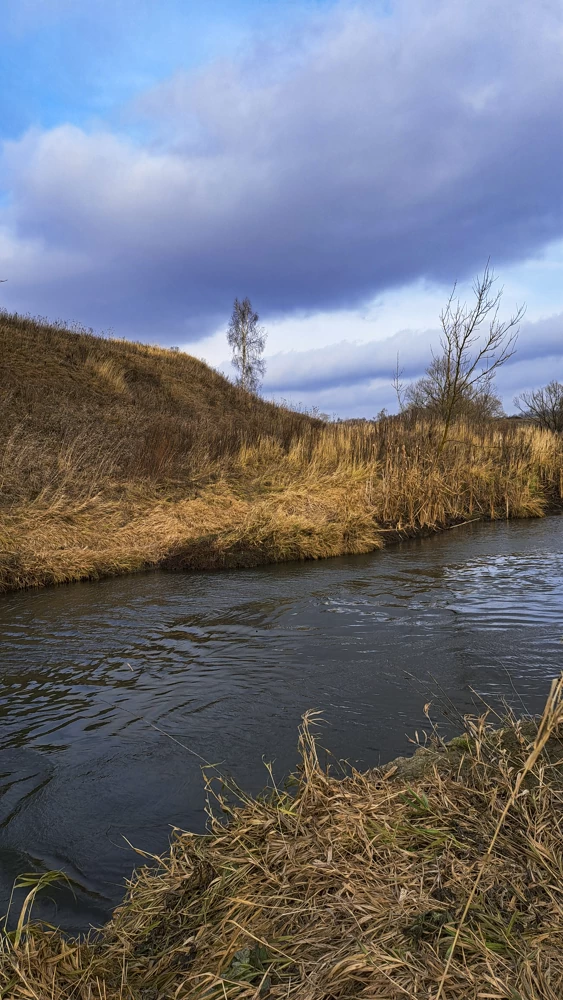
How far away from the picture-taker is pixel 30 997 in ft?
5.80

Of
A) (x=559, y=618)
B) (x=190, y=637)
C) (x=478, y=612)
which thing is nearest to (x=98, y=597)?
(x=190, y=637)

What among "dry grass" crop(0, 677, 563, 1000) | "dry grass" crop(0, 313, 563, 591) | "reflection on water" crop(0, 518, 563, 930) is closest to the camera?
"dry grass" crop(0, 677, 563, 1000)

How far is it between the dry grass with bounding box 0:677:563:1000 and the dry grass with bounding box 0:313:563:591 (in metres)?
8.19

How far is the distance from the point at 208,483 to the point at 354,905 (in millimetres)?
13101

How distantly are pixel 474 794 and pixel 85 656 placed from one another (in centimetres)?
478

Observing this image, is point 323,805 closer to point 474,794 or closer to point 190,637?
point 474,794

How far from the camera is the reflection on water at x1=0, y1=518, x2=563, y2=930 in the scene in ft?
10.9

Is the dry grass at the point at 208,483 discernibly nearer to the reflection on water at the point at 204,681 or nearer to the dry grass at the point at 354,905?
Result: the reflection on water at the point at 204,681

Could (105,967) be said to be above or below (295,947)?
below

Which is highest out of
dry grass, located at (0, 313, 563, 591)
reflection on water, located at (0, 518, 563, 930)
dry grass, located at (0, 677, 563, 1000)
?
dry grass, located at (0, 313, 563, 591)

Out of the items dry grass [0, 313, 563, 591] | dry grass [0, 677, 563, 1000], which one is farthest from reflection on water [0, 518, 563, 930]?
dry grass [0, 313, 563, 591]

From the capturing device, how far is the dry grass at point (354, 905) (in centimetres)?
156

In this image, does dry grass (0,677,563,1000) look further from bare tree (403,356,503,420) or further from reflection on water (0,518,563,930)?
bare tree (403,356,503,420)

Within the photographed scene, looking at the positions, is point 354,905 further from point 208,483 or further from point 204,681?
point 208,483
